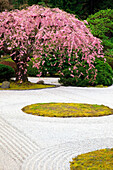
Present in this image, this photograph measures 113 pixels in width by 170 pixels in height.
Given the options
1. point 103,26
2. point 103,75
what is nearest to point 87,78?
point 103,75

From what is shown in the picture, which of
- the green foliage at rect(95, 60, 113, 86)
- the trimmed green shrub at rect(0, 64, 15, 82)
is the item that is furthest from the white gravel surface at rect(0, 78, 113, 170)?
the green foliage at rect(95, 60, 113, 86)

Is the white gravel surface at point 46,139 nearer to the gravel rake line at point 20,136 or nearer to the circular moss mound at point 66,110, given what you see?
the gravel rake line at point 20,136

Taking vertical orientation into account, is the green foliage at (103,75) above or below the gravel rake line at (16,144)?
above

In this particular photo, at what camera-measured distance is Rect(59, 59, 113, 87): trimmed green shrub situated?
16578 millimetres

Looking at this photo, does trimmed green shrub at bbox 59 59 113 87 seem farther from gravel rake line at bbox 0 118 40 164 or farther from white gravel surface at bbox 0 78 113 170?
gravel rake line at bbox 0 118 40 164

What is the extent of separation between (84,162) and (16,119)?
3.76 m

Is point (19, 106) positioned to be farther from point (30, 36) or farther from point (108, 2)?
point (108, 2)

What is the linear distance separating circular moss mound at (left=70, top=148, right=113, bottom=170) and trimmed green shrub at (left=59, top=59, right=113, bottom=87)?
12.0m

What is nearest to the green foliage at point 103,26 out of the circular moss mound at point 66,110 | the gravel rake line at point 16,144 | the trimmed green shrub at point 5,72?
the trimmed green shrub at point 5,72

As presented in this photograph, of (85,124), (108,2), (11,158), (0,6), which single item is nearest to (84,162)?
(11,158)

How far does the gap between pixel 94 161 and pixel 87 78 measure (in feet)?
40.9

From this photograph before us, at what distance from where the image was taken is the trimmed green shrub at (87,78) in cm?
1658

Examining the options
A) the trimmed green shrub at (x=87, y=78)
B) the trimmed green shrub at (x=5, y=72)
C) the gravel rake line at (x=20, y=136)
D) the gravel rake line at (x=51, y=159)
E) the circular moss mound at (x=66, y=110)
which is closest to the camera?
the gravel rake line at (x=51, y=159)

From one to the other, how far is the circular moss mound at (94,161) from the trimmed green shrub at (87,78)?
12027 mm
